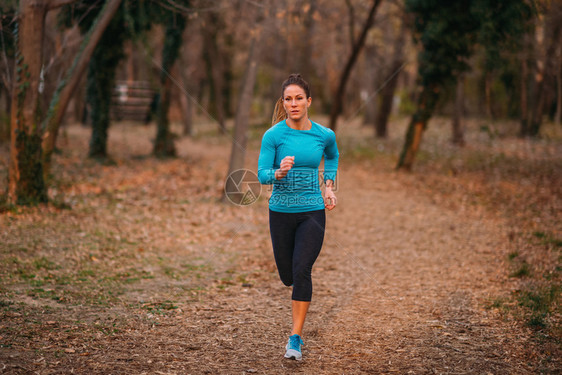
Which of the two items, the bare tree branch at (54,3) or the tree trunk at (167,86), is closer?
the bare tree branch at (54,3)

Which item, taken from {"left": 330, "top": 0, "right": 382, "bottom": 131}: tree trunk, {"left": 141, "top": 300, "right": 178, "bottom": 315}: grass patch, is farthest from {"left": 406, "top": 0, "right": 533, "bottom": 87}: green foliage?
{"left": 141, "top": 300, "right": 178, "bottom": 315}: grass patch

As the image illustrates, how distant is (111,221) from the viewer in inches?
346

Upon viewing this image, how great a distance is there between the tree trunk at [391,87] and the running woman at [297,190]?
1701 centimetres

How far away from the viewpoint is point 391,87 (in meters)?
22.6

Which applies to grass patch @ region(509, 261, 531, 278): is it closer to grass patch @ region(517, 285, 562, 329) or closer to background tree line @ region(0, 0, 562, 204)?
grass patch @ region(517, 285, 562, 329)

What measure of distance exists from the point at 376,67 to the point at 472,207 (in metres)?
22.3

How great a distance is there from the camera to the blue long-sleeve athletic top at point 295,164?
13.2 ft

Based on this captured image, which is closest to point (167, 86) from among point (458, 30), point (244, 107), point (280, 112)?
point (244, 107)

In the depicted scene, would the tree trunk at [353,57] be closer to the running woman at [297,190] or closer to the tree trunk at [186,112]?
the tree trunk at [186,112]

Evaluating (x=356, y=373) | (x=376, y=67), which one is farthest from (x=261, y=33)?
(x=376, y=67)

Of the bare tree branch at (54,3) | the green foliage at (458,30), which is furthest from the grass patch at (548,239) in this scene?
the bare tree branch at (54,3)

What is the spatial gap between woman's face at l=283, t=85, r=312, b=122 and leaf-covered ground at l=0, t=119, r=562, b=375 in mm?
1973

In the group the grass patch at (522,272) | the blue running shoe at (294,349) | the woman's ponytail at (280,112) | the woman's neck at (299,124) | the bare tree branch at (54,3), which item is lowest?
the blue running shoe at (294,349)

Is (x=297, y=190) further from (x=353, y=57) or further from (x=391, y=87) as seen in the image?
(x=391, y=87)
